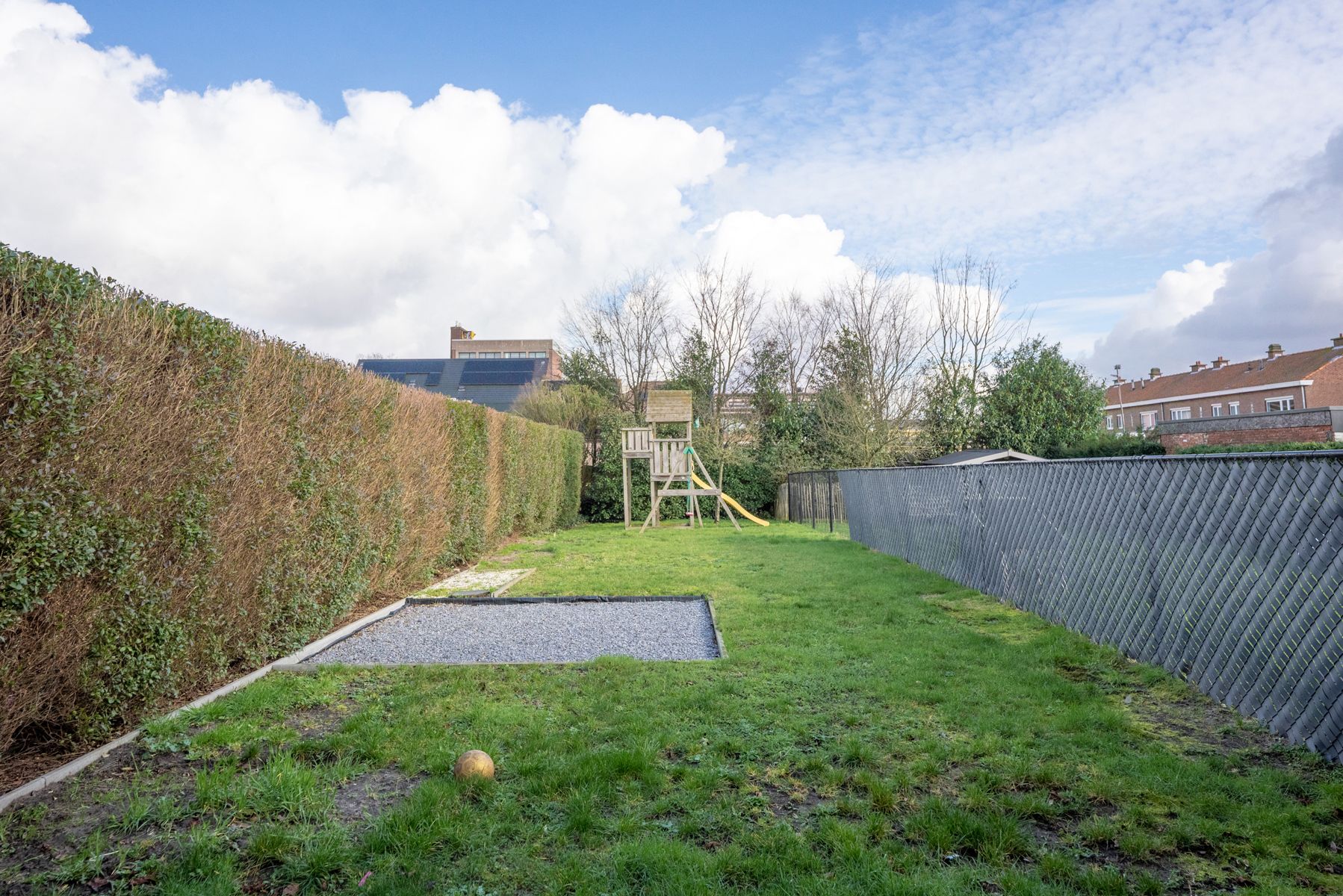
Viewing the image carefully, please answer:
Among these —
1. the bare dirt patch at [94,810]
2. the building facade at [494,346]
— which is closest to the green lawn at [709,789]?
the bare dirt patch at [94,810]

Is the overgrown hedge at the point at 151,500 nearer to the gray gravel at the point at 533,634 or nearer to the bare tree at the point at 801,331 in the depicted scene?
the gray gravel at the point at 533,634

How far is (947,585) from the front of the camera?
25.9ft

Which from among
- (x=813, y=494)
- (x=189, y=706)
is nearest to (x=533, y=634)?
(x=189, y=706)

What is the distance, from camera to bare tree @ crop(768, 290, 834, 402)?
25609 mm

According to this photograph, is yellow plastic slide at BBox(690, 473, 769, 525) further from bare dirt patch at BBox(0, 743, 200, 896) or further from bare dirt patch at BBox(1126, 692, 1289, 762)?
bare dirt patch at BBox(0, 743, 200, 896)

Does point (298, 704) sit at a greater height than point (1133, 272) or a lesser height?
lesser

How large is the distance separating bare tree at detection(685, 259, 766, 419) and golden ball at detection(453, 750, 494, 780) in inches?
906

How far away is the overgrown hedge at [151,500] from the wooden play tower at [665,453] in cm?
1131

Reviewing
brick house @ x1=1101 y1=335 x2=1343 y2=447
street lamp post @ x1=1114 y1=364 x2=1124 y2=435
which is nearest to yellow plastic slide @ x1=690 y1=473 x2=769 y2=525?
brick house @ x1=1101 y1=335 x2=1343 y2=447

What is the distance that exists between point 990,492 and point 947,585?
128cm

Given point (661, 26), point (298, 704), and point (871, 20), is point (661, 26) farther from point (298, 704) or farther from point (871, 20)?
point (298, 704)

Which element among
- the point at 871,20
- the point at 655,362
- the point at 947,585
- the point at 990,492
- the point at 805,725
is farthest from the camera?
the point at 655,362

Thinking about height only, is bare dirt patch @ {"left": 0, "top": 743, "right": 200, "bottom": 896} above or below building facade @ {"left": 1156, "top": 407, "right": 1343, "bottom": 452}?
below

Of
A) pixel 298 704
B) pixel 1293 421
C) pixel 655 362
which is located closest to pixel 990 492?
pixel 298 704
